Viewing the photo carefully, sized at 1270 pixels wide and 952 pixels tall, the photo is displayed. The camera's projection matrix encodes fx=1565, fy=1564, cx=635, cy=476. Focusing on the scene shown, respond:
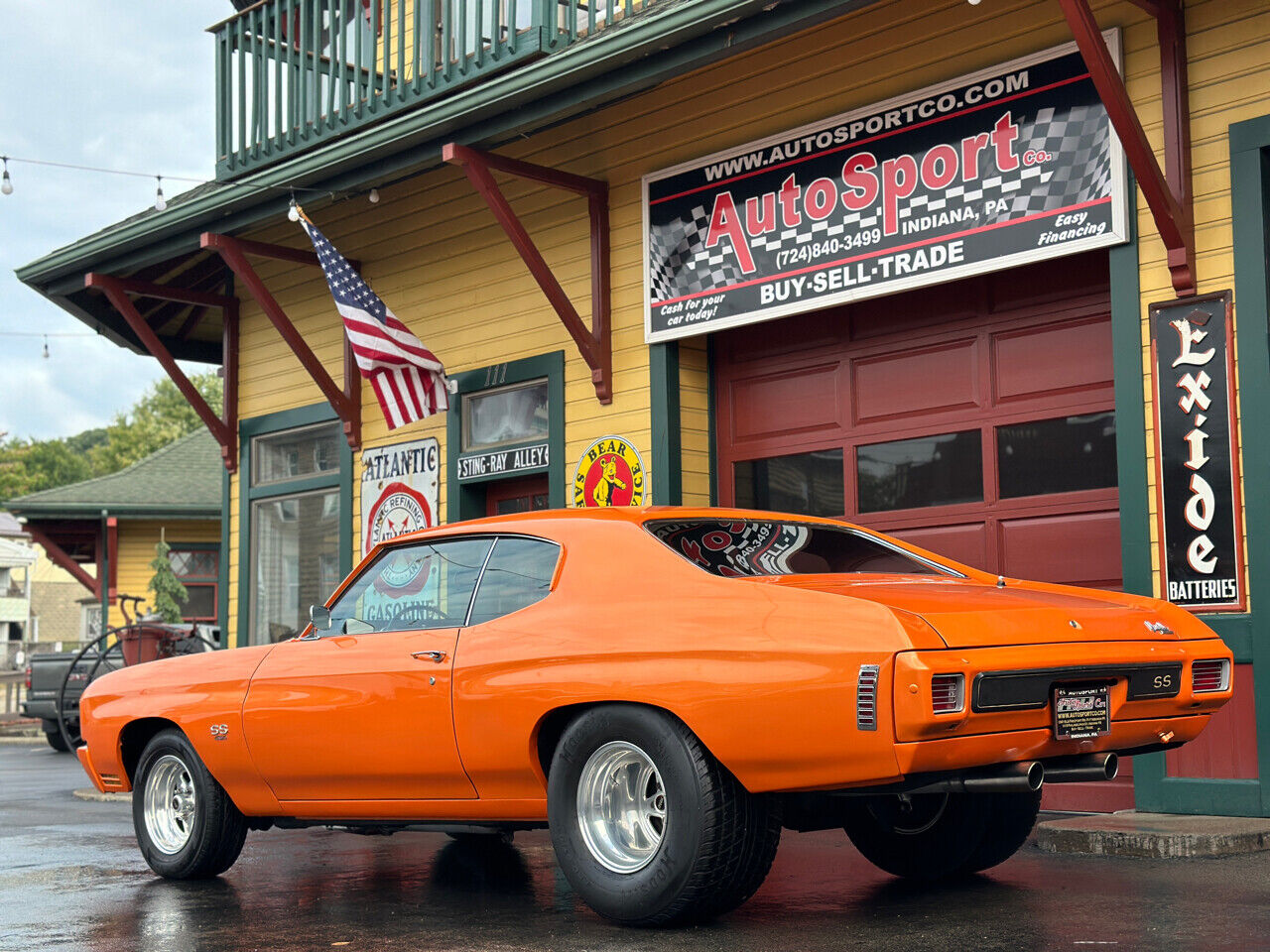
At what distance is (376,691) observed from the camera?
6082 mm

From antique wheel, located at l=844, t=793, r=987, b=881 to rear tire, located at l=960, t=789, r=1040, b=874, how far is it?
→ 0.03 meters

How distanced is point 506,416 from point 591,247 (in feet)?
5.65

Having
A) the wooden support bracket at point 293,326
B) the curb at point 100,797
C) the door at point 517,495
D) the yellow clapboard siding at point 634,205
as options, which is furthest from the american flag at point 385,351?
the curb at point 100,797

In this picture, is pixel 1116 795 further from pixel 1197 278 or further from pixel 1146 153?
pixel 1146 153

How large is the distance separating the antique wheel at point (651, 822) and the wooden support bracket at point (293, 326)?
8.20 meters

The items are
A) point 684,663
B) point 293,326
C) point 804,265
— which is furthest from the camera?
point 293,326

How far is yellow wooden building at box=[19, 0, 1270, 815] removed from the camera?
8.00 m

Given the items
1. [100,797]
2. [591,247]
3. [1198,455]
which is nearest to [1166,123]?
[1198,455]

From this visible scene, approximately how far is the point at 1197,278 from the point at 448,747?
4697 millimetres

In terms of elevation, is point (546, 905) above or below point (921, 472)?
below

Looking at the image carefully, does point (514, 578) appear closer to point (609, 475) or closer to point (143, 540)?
point (609, 475)

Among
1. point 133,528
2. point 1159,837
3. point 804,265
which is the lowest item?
point 1159,837

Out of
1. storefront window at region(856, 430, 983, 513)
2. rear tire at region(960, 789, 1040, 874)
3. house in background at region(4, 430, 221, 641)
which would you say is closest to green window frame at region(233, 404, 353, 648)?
storefront window at region(856, 430, 983, 513)

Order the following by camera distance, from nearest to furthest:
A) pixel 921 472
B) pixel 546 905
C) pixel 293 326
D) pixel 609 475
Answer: pixel 546 905
pixel 921 472
pixel 609 475
pixel 293 326
